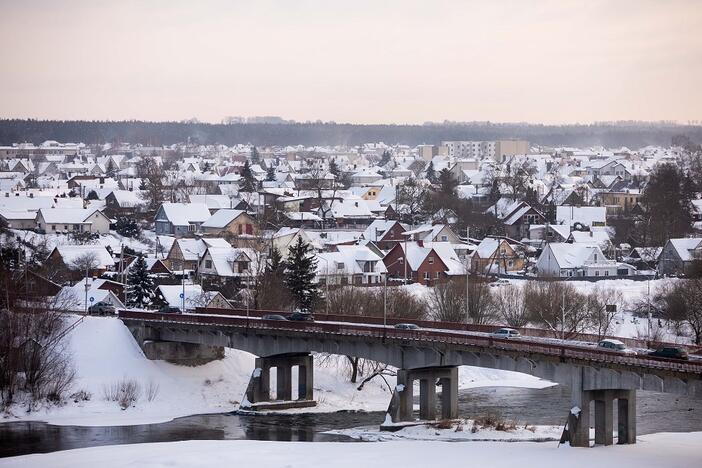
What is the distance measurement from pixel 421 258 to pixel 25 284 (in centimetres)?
3778

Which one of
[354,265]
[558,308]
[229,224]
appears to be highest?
[229,224]

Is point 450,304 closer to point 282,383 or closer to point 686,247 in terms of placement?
point 282,383

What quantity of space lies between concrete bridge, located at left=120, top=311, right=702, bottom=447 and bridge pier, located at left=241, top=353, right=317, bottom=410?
5cm

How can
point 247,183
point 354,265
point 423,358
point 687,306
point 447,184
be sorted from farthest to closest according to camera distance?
point 247,183 < point 447,184 < point 354,265 < point 687,306 < point 423,358

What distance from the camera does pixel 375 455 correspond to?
5141cm

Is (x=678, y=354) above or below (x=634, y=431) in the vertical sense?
above

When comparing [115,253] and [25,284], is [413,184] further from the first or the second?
[25,284]

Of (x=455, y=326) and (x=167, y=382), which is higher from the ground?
(x=455, y=326)

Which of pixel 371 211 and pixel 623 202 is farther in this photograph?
pixel 623 202

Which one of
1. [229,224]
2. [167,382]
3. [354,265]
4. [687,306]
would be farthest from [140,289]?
[229,224]

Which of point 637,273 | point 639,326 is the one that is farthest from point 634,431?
point 637,273

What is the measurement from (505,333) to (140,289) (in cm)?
3281

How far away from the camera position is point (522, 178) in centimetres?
17675

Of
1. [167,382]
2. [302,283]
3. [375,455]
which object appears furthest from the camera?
[302,283]
